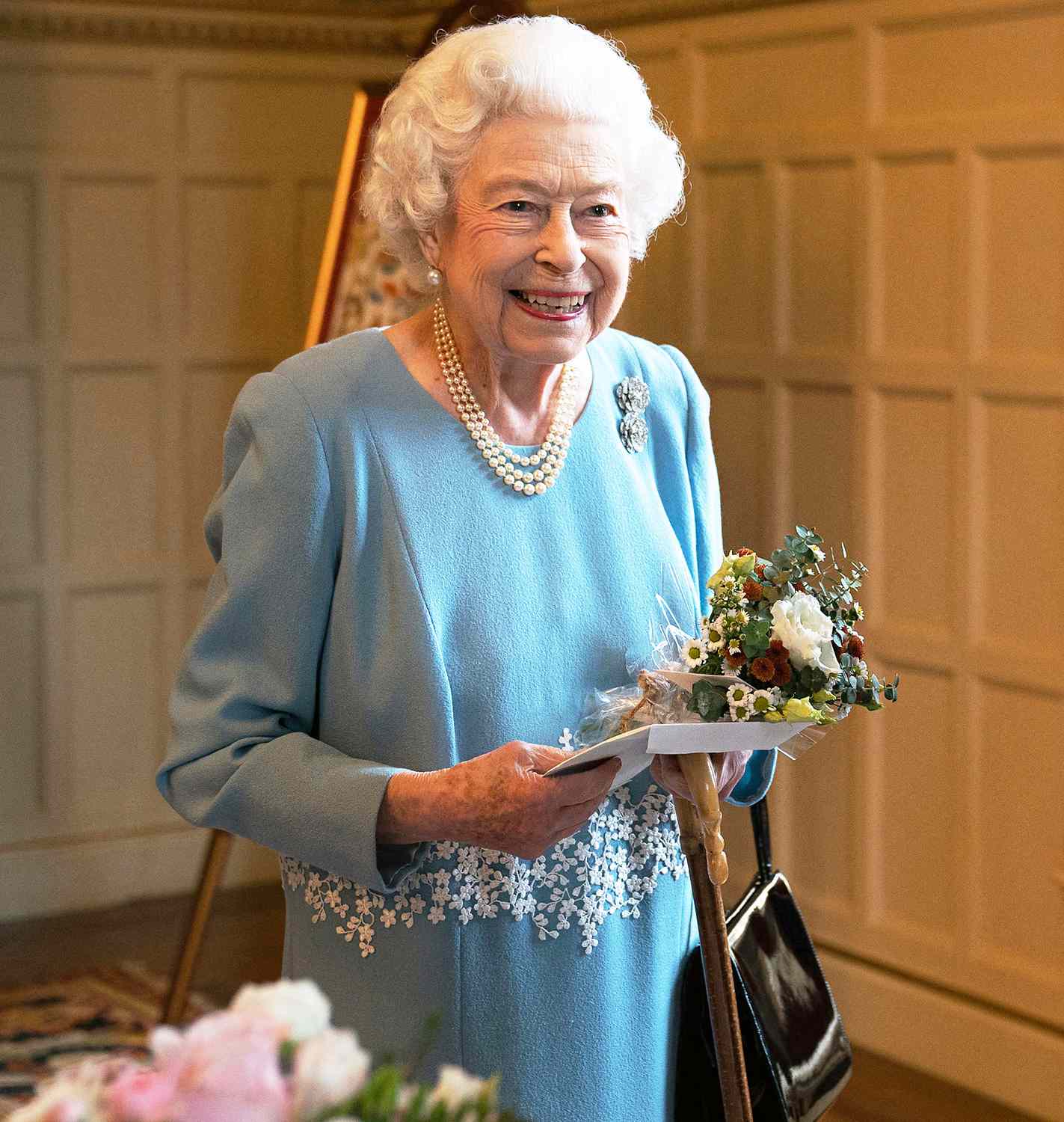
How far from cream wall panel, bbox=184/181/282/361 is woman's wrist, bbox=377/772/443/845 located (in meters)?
3.19

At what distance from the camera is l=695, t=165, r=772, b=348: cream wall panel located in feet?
12.3

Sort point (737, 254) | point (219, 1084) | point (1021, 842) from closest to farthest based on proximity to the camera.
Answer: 1. point (219, 1084)
2. point (1021, 842)
3. point (737, 254)

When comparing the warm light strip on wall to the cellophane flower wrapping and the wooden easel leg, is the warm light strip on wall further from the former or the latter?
the cellophane flower wrapping

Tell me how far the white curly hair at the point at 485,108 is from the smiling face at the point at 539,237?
2 cm

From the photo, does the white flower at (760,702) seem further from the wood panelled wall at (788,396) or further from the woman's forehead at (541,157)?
the wood panelled wall at (788,396)

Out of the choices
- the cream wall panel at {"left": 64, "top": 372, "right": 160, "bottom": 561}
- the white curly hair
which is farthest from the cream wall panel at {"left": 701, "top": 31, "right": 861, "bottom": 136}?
the white curly hair

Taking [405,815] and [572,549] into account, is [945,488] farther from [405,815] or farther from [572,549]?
[405,815]

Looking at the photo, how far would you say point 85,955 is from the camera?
13.6ft

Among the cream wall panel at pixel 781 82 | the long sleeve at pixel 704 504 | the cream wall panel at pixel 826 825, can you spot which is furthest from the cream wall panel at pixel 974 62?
the long sleeve at pixel 704 504

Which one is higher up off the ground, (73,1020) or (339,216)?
(339,216)

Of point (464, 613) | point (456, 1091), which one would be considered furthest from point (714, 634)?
point (456, 1091)

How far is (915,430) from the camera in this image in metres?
3.42

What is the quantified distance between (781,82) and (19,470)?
7.31 feet

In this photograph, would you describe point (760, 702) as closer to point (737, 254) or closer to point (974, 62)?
point (974, 62)
